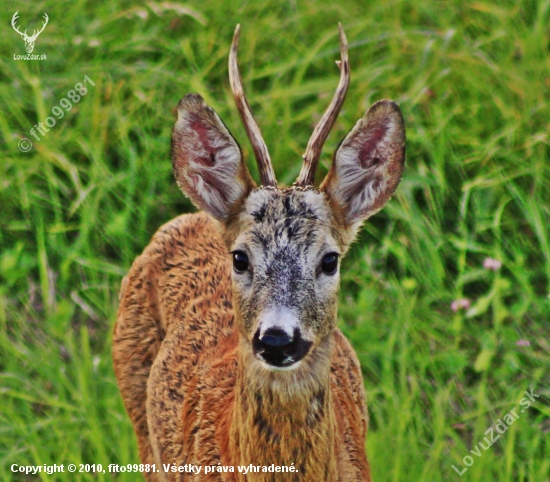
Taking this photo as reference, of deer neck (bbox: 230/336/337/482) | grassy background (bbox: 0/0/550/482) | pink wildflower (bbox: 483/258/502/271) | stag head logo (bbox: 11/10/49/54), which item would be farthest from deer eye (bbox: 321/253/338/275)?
stag head logo (bbox: 11/10/49/54)

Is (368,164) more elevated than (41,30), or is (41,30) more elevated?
(41,30)

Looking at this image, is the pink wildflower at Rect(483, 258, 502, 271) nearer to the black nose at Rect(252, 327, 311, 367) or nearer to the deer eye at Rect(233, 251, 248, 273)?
the deer eye at Rect(233, 251, 248, 273)

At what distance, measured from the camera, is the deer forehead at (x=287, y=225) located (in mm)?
3613

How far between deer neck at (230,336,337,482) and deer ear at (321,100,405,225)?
0.51 meters

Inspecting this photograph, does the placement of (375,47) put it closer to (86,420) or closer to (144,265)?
(144,265)

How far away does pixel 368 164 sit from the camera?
3.96 metres

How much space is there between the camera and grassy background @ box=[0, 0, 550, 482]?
16.5 feet

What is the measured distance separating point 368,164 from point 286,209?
1.38ft

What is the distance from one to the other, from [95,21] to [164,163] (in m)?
1.01

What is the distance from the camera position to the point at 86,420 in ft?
16.4

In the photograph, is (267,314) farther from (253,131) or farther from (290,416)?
(253,131)

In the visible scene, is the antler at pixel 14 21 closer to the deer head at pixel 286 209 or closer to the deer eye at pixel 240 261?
the deer head at pixel 286 209

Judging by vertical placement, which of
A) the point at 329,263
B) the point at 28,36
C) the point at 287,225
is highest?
the point at 28,36

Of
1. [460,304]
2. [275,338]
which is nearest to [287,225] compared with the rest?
[275,338]
